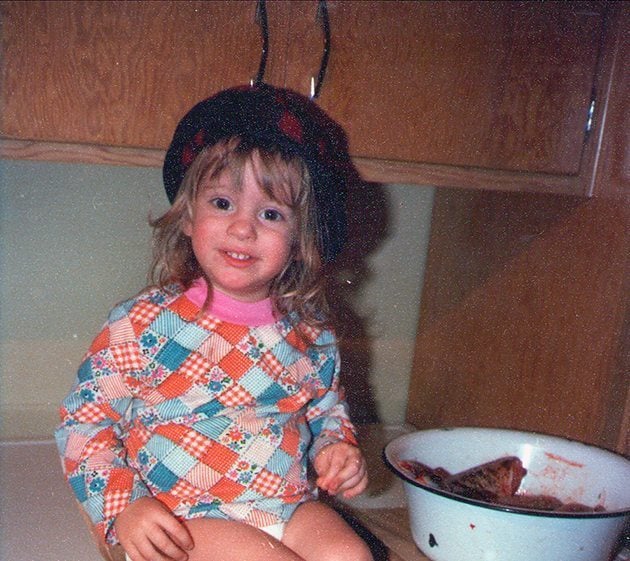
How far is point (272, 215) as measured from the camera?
846 millimetres

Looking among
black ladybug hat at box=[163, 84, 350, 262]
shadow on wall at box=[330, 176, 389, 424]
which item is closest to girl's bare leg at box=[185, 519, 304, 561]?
black ladybug hat at box=[163, 84, 350, 262]

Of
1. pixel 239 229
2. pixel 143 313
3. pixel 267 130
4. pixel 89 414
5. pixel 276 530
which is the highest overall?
pixel 267 130

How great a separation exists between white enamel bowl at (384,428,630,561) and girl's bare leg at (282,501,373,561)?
0.09 m

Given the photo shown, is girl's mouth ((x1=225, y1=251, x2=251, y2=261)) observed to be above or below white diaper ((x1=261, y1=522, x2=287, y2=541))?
above

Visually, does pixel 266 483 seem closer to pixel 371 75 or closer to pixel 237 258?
pixel 237 258

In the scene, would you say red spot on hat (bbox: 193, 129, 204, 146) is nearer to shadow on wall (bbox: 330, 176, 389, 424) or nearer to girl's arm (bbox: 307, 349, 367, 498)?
girl's arm (bbox: 307, 349, 367, 498)

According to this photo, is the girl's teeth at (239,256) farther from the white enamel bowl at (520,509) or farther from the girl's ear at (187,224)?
the white enamel bowl at (520,509)

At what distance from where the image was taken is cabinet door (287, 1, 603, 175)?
0.86 metres

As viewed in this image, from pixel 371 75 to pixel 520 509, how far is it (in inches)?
19.2

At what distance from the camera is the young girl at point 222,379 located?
798 mm

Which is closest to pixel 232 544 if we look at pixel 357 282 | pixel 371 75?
pixel 371 75

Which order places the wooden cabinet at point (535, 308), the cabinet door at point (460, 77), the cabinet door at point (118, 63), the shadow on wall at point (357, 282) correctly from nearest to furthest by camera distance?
the cabinet door at point (118, 63) → the cabinet door at point (460, 77) → the wooden cabinet at point (535, 308) → the shadow on wall at point (357, 282)

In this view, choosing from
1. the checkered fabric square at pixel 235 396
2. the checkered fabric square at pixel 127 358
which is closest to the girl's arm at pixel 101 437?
the checkered fabric square at pixel 127 358

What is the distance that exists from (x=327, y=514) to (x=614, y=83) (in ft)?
2.03
